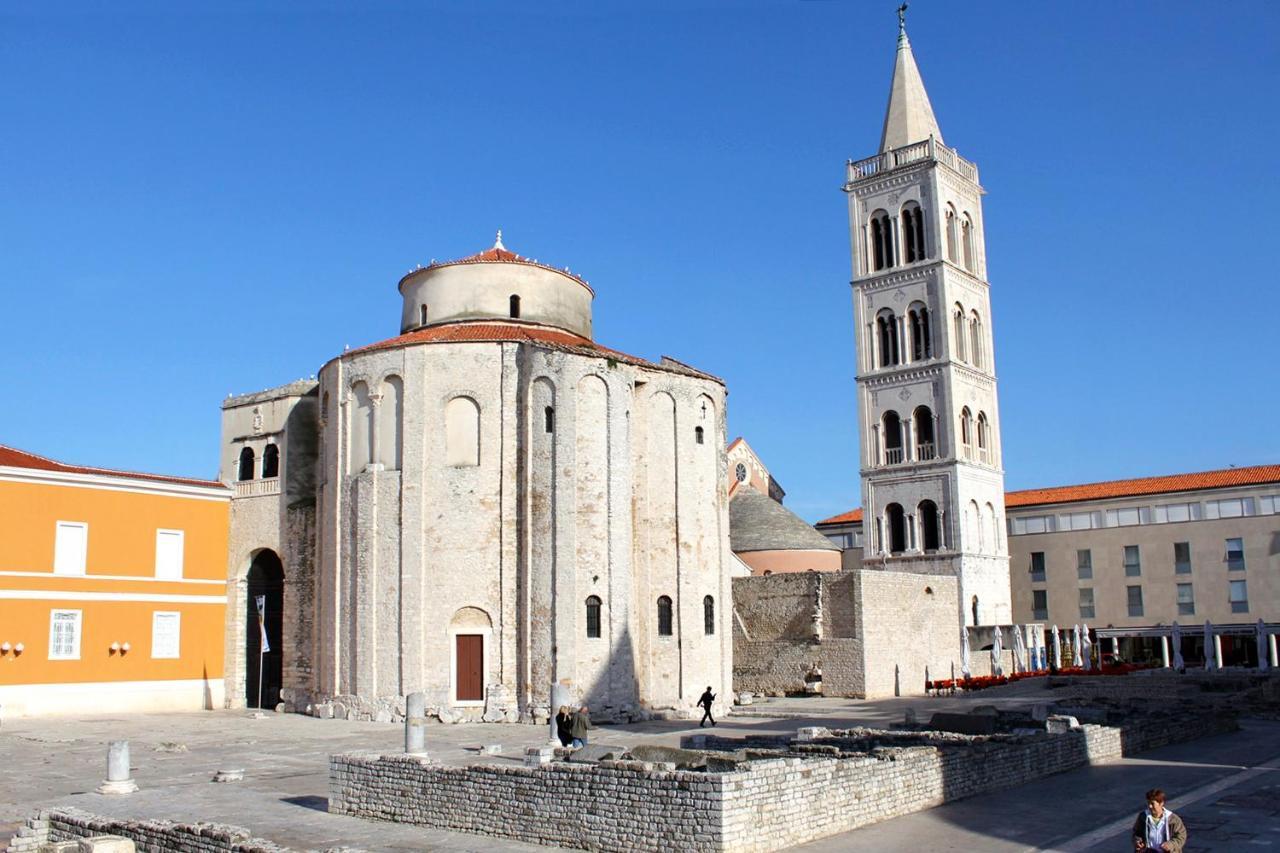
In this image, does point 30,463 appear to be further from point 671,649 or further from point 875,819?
point 875,819

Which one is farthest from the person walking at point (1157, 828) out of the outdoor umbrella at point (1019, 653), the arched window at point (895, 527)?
the arched window at point (895, 527)

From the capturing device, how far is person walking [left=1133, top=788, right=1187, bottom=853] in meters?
10.4

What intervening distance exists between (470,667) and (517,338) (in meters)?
9.14

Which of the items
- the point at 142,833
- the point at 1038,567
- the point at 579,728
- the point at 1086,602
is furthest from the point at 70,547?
the point at 1086,602

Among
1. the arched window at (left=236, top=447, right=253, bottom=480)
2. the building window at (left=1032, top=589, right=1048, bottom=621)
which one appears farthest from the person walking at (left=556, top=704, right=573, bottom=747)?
the building window at (left=1032, top=589, right=1048, bottom=621)

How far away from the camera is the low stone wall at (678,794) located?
12.7m

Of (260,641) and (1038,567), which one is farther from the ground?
(1038,567)

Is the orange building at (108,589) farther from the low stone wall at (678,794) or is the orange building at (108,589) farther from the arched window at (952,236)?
the arched window at (952,236)

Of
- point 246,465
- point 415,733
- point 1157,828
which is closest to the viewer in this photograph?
point 1157,828

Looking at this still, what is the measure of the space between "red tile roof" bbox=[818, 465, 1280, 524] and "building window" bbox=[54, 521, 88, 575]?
153 feet

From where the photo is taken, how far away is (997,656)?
→ 49.4 m

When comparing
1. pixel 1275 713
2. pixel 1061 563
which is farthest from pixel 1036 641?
pixel 1275 713

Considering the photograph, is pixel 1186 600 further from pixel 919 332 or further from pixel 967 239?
pixel 967 239

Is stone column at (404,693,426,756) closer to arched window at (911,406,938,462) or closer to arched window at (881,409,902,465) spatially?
arched window at (911,406,938,462)
